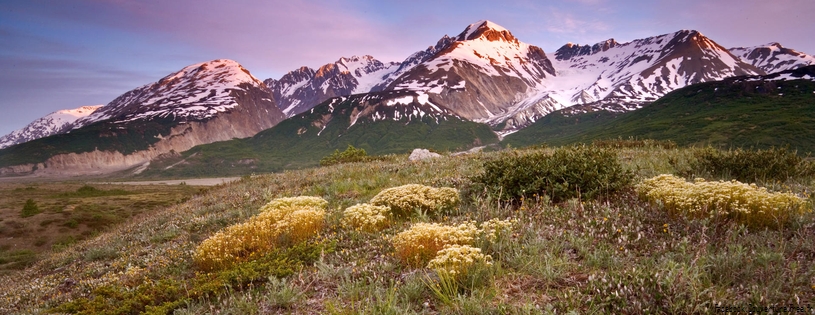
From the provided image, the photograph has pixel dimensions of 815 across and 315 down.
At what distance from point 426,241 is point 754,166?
1011 cm

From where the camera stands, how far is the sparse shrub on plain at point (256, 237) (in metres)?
7.21

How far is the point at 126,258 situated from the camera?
31.9ft

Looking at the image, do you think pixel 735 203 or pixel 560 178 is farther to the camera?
pixel 560 178

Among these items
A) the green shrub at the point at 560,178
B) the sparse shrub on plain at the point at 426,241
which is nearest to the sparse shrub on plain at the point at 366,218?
the sparse shrub on plain at the point at 426,241

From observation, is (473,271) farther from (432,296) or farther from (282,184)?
(282,184)

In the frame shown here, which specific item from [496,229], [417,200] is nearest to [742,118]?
[417,200]

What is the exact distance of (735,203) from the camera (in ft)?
19.6

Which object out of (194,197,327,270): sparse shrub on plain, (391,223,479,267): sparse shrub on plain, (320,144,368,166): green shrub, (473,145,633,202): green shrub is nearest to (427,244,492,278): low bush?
(391,223,479,267): sparse shrub on plain

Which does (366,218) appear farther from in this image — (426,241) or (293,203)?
(293,203)

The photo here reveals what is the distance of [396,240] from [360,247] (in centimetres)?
102

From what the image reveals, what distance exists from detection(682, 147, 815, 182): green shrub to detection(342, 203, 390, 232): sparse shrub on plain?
9174 millimetres

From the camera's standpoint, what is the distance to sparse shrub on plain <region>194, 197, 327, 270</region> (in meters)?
7.21

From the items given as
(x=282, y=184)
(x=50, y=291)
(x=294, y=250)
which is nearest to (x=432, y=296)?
(x=294, y=250)

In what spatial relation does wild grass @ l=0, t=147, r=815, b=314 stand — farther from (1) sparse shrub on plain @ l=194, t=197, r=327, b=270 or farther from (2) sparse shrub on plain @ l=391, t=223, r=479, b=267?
(1) sparse shrub on plain @ l=194, t=197, r=327, b=270
